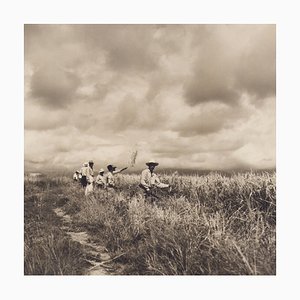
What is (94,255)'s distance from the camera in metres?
5.70

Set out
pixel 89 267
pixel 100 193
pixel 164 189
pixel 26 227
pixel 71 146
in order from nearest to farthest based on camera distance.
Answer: pixel 89 267 → pixel 26 227 → pixel 71 146 → pixel 164 189 → pixel 100 193

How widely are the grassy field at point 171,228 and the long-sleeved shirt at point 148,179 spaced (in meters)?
0.19

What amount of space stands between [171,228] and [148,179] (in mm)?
1513

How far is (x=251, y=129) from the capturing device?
19.9 ft

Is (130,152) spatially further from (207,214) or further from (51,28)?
(51,28)

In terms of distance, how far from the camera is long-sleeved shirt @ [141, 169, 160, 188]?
22.3 ft

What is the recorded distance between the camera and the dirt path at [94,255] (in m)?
5.45

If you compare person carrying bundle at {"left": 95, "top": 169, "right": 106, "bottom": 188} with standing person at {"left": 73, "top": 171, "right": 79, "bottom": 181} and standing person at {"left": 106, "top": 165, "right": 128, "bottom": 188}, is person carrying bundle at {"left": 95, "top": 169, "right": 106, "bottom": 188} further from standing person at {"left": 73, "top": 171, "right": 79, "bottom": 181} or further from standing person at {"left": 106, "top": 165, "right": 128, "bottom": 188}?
standing person at {"left": 73, "top": 171, "right": 79, "bottom": 181}

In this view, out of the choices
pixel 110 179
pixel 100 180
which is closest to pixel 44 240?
pixel 110 179

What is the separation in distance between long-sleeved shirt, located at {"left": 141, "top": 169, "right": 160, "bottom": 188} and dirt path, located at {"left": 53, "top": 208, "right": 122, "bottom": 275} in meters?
1.43

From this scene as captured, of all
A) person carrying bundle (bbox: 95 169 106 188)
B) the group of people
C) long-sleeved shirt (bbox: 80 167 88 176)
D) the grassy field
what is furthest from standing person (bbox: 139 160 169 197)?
person carrying bundle (bbox: 95 169 106 188)

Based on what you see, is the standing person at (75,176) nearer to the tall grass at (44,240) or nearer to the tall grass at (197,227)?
the tall grass at (44,240)

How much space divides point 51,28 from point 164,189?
3.69 m

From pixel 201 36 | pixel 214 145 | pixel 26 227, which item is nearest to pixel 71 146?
pixel 26 227
